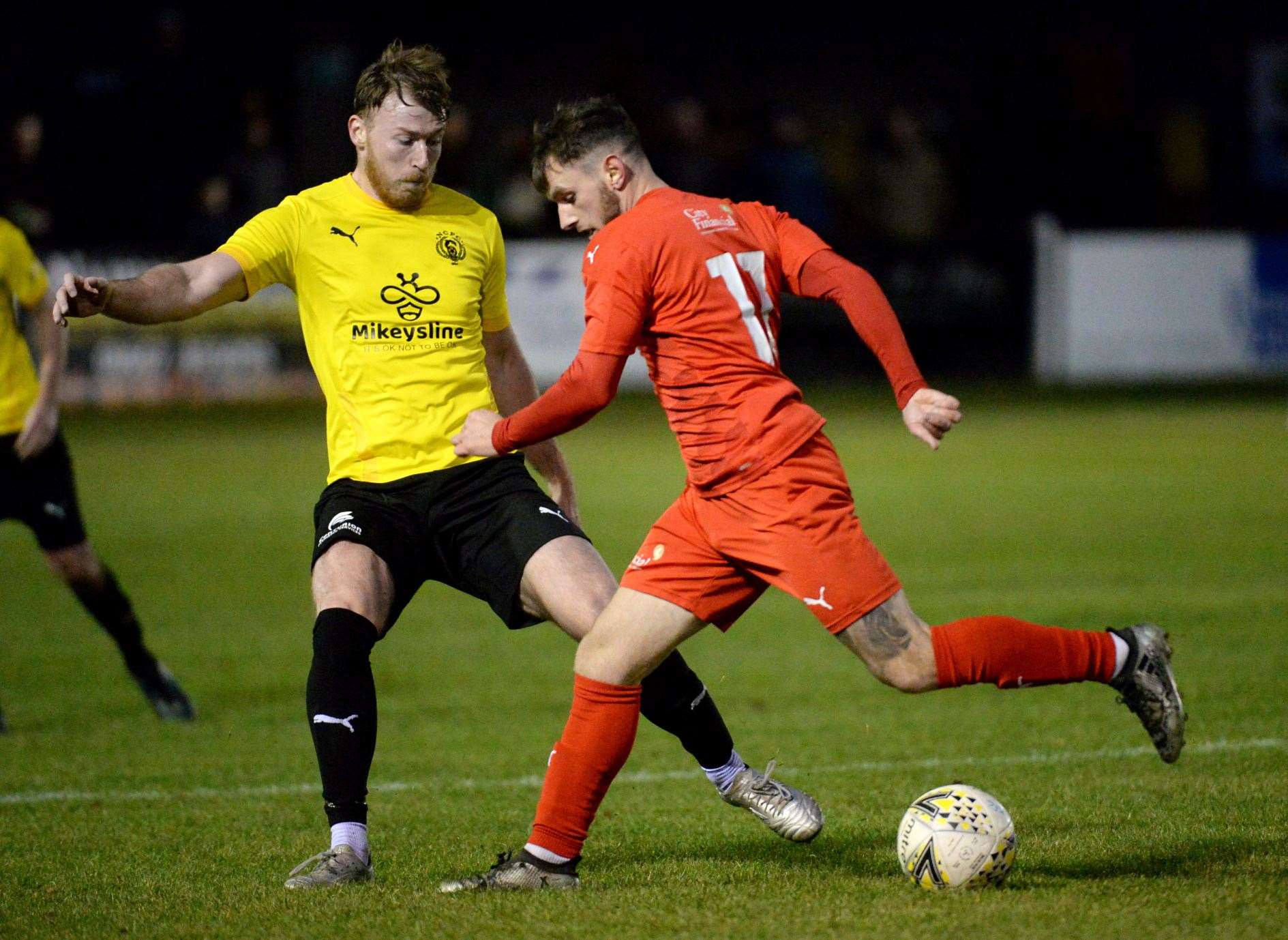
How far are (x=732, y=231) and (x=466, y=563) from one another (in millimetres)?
1284

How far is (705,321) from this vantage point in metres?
4.65

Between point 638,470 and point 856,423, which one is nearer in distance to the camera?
point 638,470

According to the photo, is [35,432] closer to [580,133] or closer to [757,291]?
[580,133]

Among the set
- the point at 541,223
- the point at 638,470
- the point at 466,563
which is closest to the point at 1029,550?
the point at 638,470

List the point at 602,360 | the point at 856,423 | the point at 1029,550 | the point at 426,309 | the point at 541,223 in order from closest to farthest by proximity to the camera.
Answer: the point at 602,360, the point at 426,309, the point at 1029,550, the point at 856,423, the point at 541,223

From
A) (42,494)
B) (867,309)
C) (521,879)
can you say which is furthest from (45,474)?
(867,309)

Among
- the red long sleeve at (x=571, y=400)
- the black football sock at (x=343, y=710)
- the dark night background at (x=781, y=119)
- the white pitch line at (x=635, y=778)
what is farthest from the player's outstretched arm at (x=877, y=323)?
the dark night background at (x=781, y=119)

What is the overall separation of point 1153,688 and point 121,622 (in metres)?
4.64

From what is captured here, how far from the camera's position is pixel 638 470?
16.1 metres

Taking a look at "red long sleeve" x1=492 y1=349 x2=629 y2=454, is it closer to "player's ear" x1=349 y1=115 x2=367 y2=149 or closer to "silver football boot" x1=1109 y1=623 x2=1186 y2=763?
"player's ear" x1=349 y1=115 x2=367 y2=149

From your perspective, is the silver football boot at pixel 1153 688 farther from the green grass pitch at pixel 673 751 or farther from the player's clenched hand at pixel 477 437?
the player's clenched hand at pixel 477 437

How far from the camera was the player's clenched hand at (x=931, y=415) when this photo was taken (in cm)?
442

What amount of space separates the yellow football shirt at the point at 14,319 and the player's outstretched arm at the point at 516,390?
2.81 meters

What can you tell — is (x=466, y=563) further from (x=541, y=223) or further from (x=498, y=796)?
(x=541, y=223)
